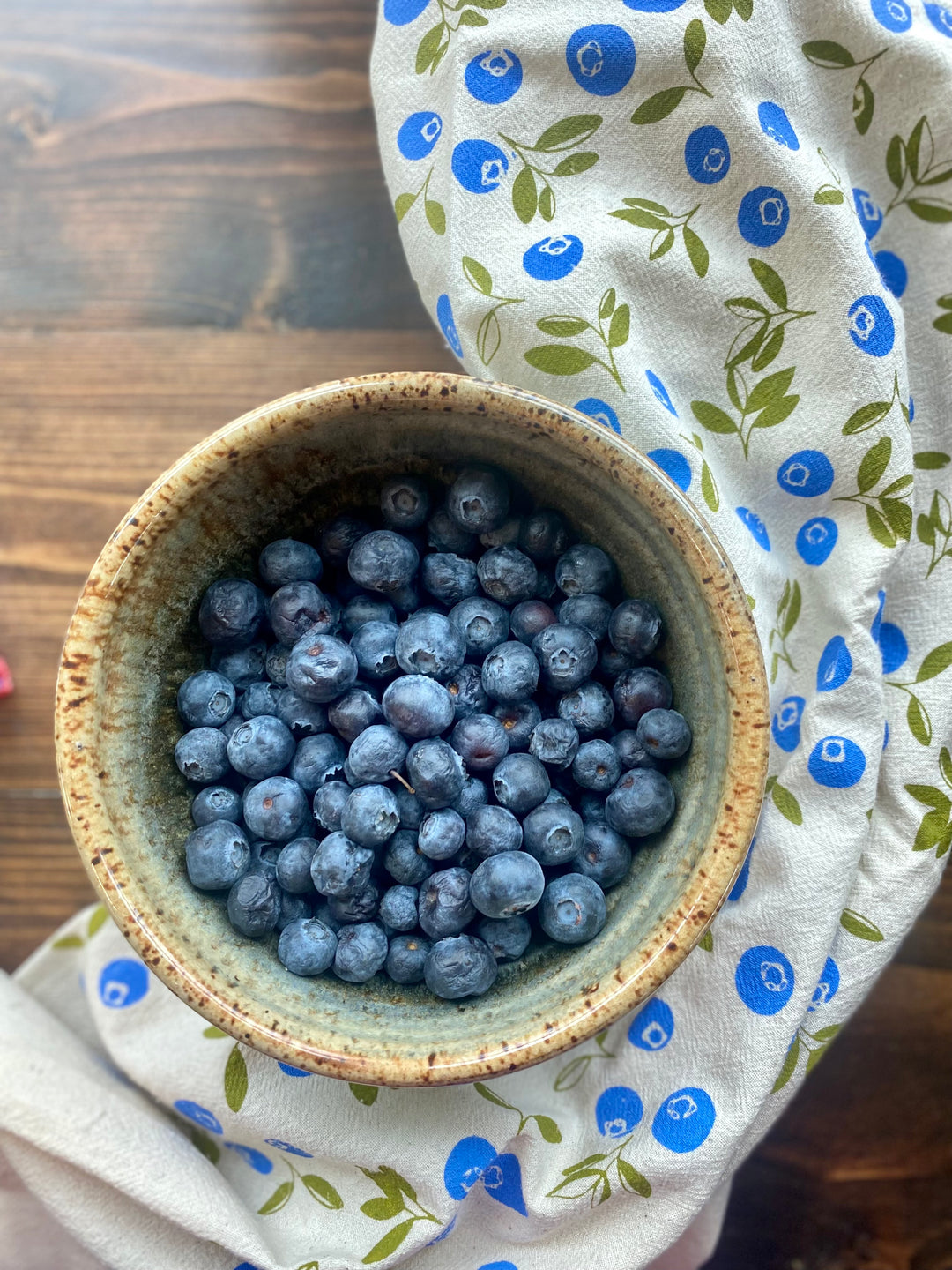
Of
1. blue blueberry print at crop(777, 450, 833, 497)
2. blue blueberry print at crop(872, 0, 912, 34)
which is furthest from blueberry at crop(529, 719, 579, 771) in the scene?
blue blueberry print at crop(872, 0, 912, 34)

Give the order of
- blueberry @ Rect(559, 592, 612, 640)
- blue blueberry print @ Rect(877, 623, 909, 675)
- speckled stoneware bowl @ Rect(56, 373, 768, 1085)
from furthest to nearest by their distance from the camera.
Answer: blue blueberry print @ Rect(877, 623, 909, 675), blueberry @ Rect(559, 592, 612, 640), speckled stoneware bowl @ Rect(56, 373, 768, 1085)

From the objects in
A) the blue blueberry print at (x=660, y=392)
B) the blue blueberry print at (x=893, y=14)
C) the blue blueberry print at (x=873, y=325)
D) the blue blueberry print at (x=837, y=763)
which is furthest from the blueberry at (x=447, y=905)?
the blue blueberry print at (x=893, y=14)

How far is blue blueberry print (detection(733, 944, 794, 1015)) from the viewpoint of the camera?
3.43ft

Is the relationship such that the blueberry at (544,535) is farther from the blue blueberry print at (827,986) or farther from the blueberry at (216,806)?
the blue blueberry print at (827,986)

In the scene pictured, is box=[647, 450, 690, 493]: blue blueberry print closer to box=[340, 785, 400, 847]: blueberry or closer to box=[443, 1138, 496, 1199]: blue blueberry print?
box=[340, 785, 400, 847]: blueberry

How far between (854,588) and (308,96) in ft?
3.48

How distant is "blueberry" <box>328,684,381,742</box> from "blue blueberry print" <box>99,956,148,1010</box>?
535 millimetres

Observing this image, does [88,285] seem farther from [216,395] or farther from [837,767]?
[837,767]

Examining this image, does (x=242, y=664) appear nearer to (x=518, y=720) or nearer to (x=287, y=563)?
(x=287, y=563)

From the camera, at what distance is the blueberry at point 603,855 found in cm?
91

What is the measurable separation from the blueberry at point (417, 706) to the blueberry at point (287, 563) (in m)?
0.16

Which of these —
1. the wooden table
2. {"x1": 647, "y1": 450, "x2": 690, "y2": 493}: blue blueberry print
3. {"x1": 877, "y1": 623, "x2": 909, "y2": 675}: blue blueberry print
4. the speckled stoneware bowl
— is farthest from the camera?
the wooden table

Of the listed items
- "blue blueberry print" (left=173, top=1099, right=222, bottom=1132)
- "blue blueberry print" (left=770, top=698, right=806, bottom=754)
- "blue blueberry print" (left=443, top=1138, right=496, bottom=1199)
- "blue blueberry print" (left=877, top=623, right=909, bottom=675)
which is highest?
"blue blueberry print" (left=877, top=623, right=909, bottom=675)

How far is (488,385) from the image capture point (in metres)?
0.85
